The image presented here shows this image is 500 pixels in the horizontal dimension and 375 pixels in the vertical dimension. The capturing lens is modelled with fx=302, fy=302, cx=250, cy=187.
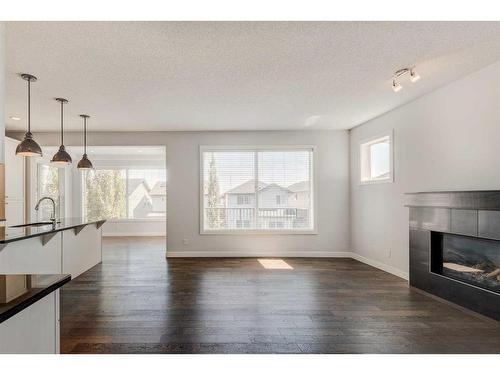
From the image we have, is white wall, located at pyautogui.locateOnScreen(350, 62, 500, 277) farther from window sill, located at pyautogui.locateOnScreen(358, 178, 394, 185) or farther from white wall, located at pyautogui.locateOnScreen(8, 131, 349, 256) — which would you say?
white wall, located at pyautogui.locateOnScreen(8, 131, 349, 256)

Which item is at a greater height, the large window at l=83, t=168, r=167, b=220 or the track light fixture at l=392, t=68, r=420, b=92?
the track light fixture at l=392, t=68, r=420, b=92

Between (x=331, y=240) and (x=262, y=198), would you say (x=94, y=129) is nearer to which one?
(x=262, y=198)

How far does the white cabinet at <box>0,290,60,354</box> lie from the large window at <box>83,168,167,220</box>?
29.6 feet

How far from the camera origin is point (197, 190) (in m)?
6.18

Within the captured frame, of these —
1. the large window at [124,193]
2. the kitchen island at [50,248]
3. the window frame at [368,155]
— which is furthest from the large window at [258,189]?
the large window at [124,193]

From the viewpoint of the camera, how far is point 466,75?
3.36 m

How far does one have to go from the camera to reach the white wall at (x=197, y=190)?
6.15m

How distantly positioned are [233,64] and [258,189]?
352 centimetres

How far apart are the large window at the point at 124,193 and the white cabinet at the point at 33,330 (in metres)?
9.01

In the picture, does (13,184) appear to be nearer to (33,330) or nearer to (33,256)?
(33,256)

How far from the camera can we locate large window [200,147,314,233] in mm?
6266

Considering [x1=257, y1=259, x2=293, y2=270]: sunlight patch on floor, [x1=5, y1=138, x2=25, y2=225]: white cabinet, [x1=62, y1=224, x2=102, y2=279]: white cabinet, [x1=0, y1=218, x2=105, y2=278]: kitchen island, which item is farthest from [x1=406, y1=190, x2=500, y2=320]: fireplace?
[x1=5, y1=138, x2=25, y2=225]: white cabinet
